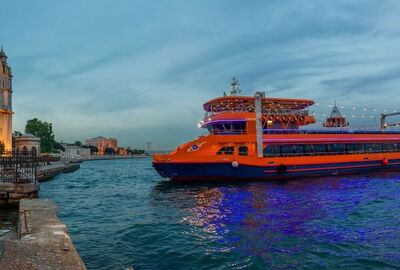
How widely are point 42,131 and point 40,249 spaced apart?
10298cm

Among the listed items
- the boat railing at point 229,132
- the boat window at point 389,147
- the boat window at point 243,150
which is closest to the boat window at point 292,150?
the boat window at point 243,150

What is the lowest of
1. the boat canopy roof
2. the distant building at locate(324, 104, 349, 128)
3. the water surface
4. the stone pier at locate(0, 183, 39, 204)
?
the water surface

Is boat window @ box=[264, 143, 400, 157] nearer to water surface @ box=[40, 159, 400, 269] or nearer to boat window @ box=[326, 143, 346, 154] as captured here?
boat window @ box=[326, 143, 346, 154]

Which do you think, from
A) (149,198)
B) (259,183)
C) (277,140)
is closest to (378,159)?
(277,140)

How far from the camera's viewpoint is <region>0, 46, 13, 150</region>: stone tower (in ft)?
213

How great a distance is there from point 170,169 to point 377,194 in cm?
1529

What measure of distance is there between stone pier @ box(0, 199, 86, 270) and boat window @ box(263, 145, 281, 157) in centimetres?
2458

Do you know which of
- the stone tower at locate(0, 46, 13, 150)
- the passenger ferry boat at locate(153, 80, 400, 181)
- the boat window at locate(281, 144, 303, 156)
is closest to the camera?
the passenger ferry boat at locate(153, 80, 400, 181)

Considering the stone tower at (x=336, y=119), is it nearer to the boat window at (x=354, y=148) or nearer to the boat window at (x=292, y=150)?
the boat window at (x=354, y=148)

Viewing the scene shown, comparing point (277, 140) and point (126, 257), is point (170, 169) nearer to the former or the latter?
point (277, 140)

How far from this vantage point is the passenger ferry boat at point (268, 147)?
30.0 m

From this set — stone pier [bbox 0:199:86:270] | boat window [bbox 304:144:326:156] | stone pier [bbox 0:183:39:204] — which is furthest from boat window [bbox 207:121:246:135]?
stone pier [bbox 0:199:86:270]

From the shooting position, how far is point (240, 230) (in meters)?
13.5

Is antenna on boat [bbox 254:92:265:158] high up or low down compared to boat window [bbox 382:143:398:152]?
up
